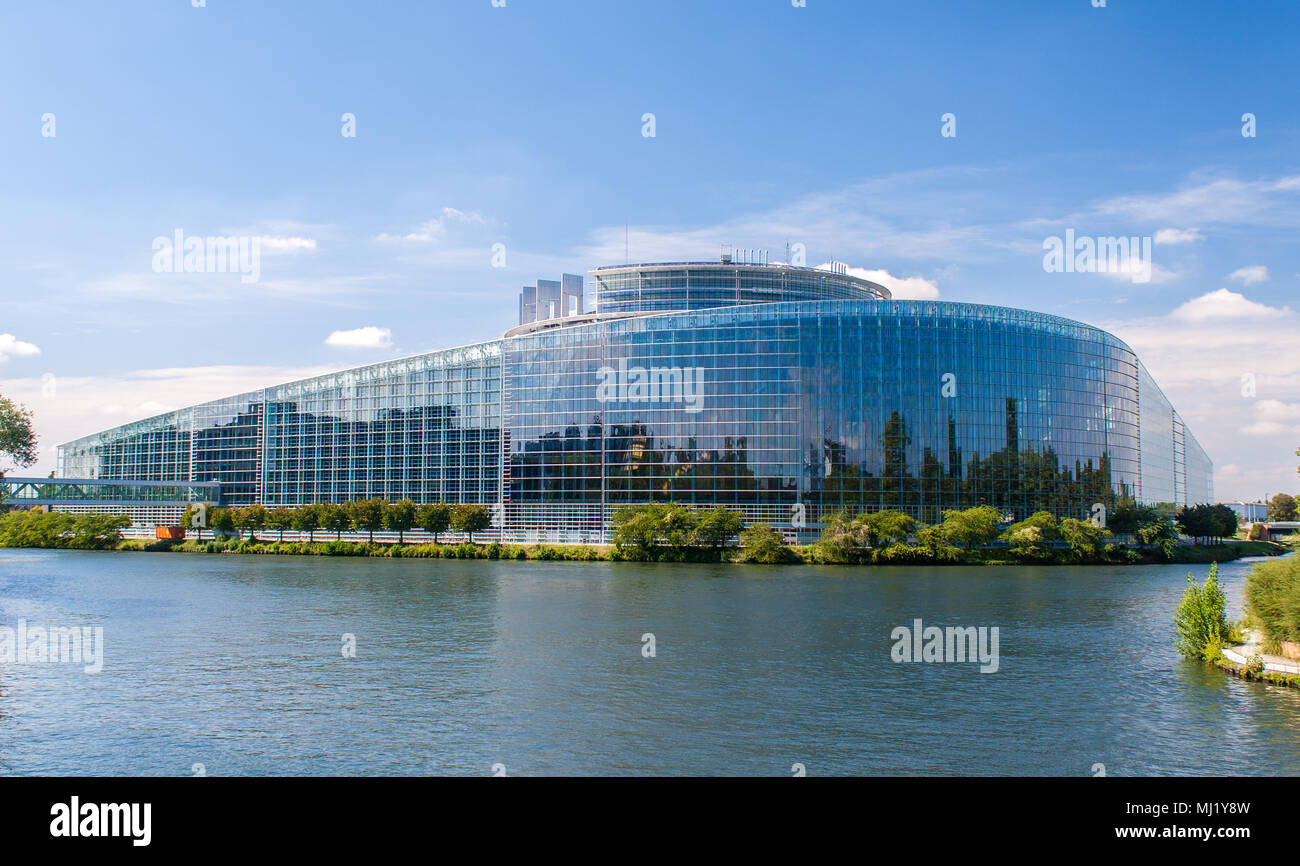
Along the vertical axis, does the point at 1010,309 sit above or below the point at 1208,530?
above

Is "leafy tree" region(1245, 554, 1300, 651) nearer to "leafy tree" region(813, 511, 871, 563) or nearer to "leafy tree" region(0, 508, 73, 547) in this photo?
"leafy tree" region(813, 511, 871, 563)

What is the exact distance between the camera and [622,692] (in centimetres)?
3919

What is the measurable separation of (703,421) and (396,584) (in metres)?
52.0

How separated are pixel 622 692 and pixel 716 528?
68.6 m

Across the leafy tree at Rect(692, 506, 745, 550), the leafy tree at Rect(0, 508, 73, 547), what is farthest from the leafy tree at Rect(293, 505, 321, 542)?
→ the leafy tree at Rect(692, 506, 745, 550)

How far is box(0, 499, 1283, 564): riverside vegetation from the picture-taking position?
106 metres

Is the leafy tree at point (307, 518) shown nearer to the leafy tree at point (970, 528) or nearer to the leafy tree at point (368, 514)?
the leafy tree at point (368, 514)

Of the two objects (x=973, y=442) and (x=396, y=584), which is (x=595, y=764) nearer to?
(x=396, y=584)

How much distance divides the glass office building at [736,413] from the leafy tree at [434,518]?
974cm

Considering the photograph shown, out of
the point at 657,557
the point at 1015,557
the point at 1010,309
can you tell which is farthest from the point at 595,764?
the point at 1010,309

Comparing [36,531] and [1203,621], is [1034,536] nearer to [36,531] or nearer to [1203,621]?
[1203,621]

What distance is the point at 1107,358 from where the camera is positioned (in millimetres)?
140750

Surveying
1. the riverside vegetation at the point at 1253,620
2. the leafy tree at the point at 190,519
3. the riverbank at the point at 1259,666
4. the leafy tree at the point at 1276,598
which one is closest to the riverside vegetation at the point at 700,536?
the leafy tree at the point at 190,519

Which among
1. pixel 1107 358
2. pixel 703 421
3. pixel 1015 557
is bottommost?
pixel 1015 557
